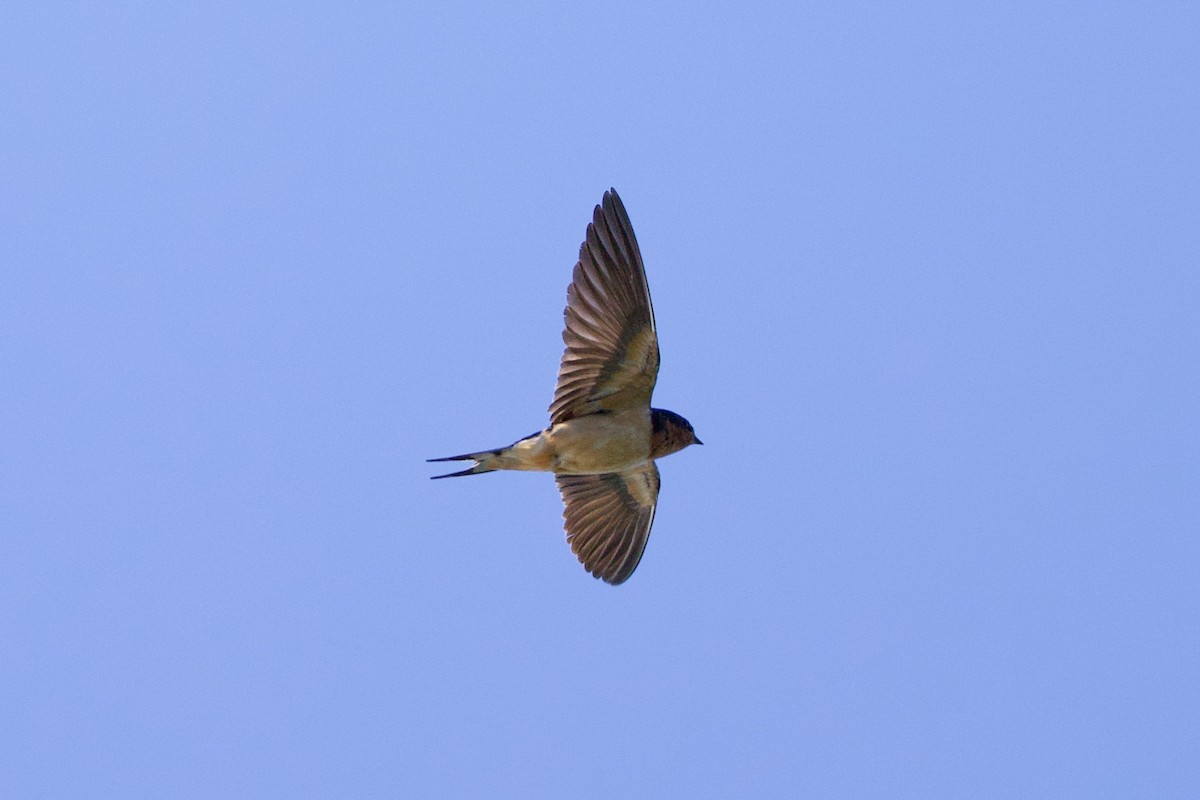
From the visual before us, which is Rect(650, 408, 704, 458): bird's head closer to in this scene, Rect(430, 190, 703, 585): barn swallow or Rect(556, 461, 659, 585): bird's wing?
Rect(430, 190, 703, 585): barn swallow

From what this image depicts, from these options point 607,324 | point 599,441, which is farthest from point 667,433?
point 607,324

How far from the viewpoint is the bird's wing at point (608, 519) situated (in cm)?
978

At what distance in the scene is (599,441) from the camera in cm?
903

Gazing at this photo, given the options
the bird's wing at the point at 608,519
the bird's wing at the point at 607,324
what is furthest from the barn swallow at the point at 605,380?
the bird's wing at the point at 608,519

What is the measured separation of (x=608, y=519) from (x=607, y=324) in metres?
1.37

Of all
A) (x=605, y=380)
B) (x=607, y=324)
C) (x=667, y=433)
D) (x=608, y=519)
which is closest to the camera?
(x=607, y=324)

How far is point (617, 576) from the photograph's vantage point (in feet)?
32.1

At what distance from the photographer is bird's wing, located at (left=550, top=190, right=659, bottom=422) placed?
8828 mm

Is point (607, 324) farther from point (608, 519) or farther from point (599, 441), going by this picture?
point (608, 519)

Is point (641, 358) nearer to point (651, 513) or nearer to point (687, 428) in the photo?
point (687, 428)

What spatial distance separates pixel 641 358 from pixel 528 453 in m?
0.71

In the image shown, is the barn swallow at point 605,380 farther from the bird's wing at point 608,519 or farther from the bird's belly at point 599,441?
the bird's wing at point 608,519

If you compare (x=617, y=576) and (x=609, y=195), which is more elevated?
(x=609, y=195)

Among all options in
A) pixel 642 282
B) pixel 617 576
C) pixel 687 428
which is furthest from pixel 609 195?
pixel 617 576
